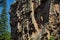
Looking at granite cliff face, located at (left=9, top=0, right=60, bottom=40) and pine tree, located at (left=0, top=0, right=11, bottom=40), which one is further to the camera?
pine tree, located at (left=0, top=0, right=11, bottom=40)

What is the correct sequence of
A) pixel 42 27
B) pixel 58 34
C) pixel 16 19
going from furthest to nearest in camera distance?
pixel 16 19 < pixel 42 27 < pixel 58 34

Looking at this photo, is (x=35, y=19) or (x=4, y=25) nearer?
(x=35, y=19)

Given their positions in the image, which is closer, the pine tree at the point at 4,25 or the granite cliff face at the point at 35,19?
the granite cliff face at the point at 35,19

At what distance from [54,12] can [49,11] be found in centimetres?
68

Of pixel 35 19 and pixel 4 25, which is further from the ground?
pixel 35 19

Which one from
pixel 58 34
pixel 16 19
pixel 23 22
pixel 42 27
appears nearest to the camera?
pixel 58 34

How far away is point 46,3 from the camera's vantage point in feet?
137

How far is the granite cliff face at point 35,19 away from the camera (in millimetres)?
40062

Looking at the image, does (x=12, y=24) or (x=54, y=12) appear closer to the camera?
(x=54, y=12)

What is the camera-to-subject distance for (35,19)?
4353 centimetres

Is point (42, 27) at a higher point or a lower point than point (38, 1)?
lower

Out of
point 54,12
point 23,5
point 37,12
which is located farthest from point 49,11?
point 23,5

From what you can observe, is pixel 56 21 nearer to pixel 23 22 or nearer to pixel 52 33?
pixel 52 33

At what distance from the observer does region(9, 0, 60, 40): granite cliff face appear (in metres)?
40.1
